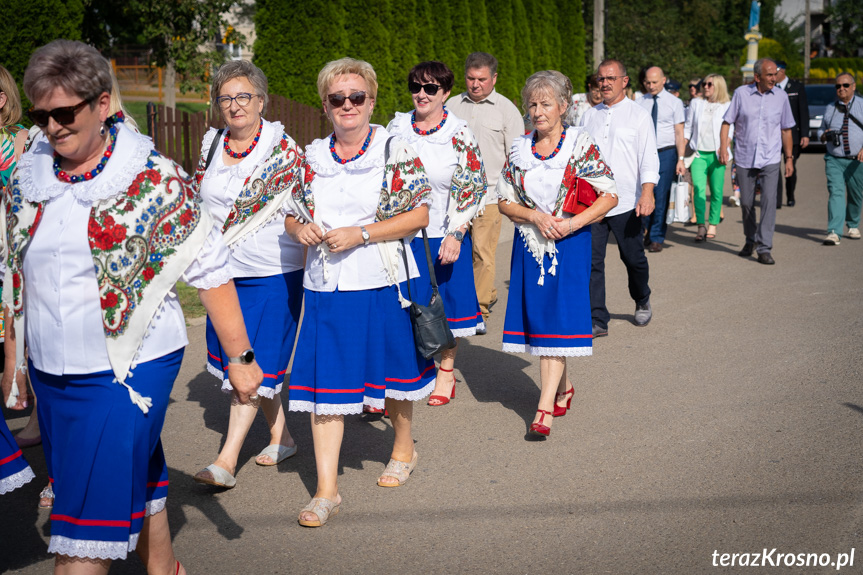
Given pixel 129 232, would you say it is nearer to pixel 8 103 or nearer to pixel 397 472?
pixel 397 472

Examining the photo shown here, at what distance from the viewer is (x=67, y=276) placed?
2713 mm

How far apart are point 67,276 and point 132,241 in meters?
0.21

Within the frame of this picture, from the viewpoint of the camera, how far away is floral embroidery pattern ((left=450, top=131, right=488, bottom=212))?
5539 millimetres

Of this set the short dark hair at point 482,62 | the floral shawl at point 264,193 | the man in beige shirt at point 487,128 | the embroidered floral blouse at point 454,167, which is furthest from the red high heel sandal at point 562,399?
the short dark hair at point 482,62

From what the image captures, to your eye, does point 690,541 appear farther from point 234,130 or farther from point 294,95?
point 294,95

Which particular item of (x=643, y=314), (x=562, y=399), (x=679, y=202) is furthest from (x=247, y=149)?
(x=679, y=202)

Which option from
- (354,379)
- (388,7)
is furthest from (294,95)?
(354,379)

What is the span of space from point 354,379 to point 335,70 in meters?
1.38

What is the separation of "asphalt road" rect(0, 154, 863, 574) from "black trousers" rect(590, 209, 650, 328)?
1.01 ft

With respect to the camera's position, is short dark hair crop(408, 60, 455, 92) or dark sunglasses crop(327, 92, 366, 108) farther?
short dark hair crop(408, 60, 455, 92)

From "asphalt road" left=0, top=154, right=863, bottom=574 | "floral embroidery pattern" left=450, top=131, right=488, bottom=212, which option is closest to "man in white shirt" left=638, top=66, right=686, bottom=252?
"asphalt road" left=0, top=154, right=863, bottom=574

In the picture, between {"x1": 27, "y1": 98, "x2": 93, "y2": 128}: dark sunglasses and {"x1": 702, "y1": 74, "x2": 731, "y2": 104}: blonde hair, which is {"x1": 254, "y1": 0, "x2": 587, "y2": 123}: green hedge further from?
{"x1": 27, "y1": 98, "x2": 93, "y2": 128}: dark sunglasses

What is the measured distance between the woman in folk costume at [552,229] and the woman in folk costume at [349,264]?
126 cm

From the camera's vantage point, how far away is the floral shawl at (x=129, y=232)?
272cm
